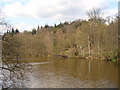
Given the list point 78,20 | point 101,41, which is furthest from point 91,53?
point 78,20

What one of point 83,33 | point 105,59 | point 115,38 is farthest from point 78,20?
point 115,38

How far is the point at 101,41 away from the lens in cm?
4750

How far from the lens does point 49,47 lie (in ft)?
195

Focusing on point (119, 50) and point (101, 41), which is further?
point (101, 41)

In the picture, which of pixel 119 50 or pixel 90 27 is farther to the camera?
pixel 90 27

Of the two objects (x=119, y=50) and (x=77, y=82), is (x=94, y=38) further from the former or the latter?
(x=77, y=82)

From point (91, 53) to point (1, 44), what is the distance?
37031 mm

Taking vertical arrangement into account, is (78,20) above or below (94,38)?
above

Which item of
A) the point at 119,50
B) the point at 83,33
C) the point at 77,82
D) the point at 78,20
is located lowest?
the point at 77,82

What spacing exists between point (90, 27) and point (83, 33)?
7.45 ft

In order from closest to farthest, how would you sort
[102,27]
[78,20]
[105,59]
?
[105,59], [102,27], [78,20]

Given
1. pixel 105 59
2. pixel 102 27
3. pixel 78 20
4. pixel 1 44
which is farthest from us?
pixel 78 20

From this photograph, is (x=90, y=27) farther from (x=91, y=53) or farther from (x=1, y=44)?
(x=1, y=44)

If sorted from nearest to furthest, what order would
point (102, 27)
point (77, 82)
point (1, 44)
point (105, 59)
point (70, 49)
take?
point (1, 44), point (77, 82), point (105, 59), point (102, 27), point (70, 49)
